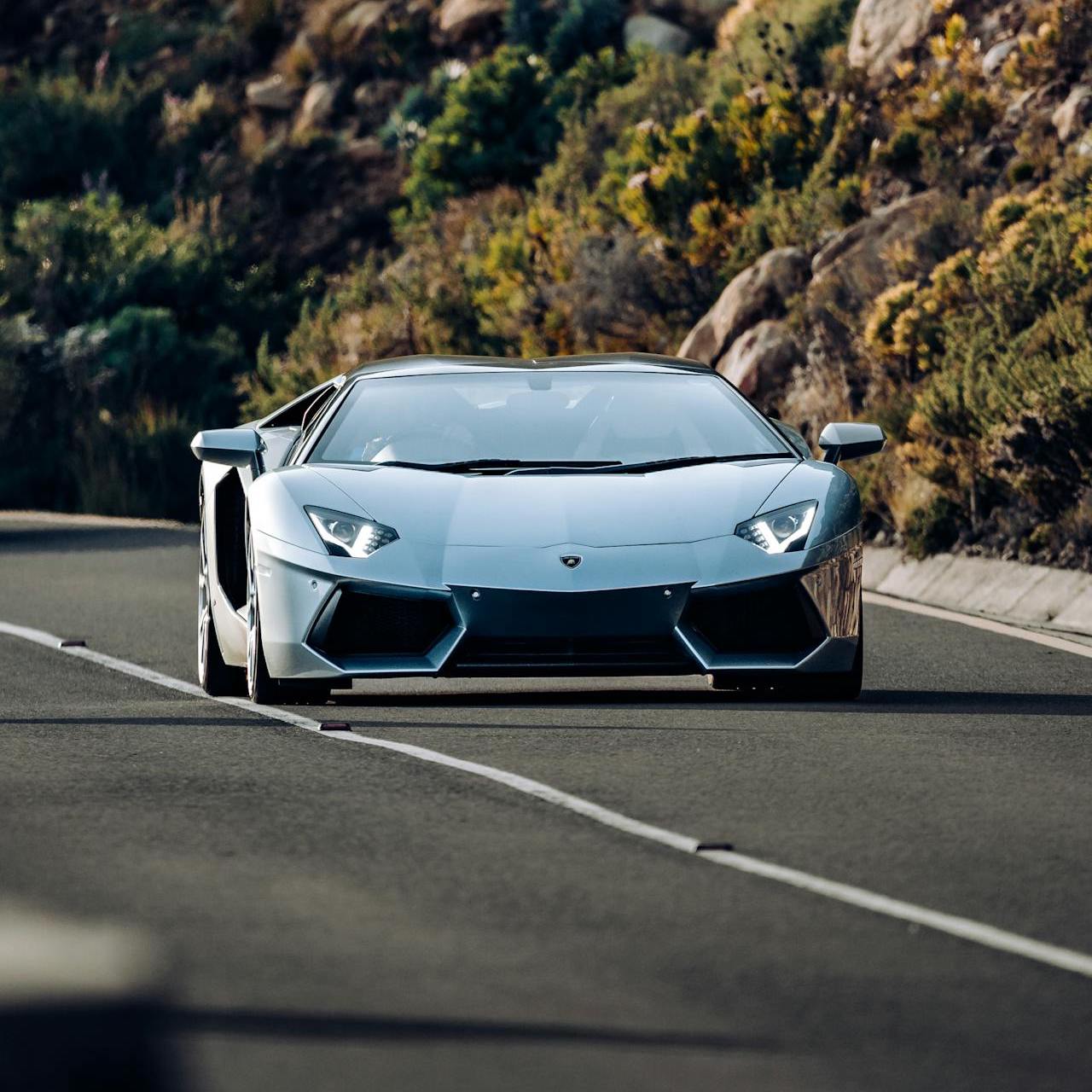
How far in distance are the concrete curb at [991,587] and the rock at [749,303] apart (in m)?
5.92

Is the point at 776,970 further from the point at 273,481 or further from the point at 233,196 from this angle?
the point at 233,196

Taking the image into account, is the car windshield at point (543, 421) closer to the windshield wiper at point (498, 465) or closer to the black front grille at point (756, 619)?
the windshield wiper at point (498, 465)

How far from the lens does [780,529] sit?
9930 mm

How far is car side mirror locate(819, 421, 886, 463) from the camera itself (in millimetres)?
10906

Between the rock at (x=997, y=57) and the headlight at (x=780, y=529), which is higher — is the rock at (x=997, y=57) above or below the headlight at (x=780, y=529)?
above

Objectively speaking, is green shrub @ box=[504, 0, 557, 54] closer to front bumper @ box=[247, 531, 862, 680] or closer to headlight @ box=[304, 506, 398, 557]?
headlight @ box=[304, 506, 398, 557]

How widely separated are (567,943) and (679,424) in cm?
524

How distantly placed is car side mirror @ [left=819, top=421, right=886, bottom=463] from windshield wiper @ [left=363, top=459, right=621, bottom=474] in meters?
1.02

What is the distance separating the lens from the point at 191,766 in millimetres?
8680

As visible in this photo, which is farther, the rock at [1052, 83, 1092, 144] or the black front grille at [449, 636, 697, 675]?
the rock at [1052, 83, 1092, 144]

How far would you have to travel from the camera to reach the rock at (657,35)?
39344 millimetres

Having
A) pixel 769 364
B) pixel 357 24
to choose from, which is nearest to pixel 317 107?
pixel 357 24

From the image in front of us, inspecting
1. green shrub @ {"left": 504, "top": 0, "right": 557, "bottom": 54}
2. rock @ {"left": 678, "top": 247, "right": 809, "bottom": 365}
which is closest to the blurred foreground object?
rock @ {"left": 678, "top": 247, "right": 809, "bottom": 365}

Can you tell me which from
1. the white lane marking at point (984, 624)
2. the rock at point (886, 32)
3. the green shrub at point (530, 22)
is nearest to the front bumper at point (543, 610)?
the white lane marking at point (984, 624)
